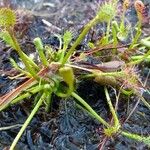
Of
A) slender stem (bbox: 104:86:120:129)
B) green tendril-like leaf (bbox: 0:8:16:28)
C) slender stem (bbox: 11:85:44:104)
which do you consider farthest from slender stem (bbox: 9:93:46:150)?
green tendril-like leaf (bbox: 0:8:16:28)

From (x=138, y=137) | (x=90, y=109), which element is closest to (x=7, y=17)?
(x=90, y=109)

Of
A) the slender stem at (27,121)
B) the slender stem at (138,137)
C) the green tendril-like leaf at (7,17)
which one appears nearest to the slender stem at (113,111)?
the slender stem at (138,137)

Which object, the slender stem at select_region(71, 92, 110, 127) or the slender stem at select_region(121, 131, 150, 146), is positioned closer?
the slender stem at select_region(121, 131, 150, 146)

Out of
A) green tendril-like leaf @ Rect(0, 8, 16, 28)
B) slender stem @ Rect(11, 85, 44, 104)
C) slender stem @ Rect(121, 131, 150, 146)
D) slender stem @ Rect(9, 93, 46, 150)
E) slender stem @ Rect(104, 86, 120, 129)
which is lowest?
slender stem @ Rect(121, 131, 150, 146)

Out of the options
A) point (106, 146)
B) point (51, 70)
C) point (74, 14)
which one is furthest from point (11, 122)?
point (74, 14)

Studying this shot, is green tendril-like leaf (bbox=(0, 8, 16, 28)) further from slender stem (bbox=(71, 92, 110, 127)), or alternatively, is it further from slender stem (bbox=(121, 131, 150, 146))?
slender stem (bbox=(121, 131, 150, 146))

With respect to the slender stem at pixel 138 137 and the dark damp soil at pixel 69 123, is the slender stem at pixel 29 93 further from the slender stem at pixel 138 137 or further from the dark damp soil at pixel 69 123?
the slender stem at pixel 138 137

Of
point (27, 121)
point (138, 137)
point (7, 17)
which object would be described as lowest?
point (138, 137)

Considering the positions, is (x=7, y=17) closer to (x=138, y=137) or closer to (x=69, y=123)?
(x=69, y=123)
